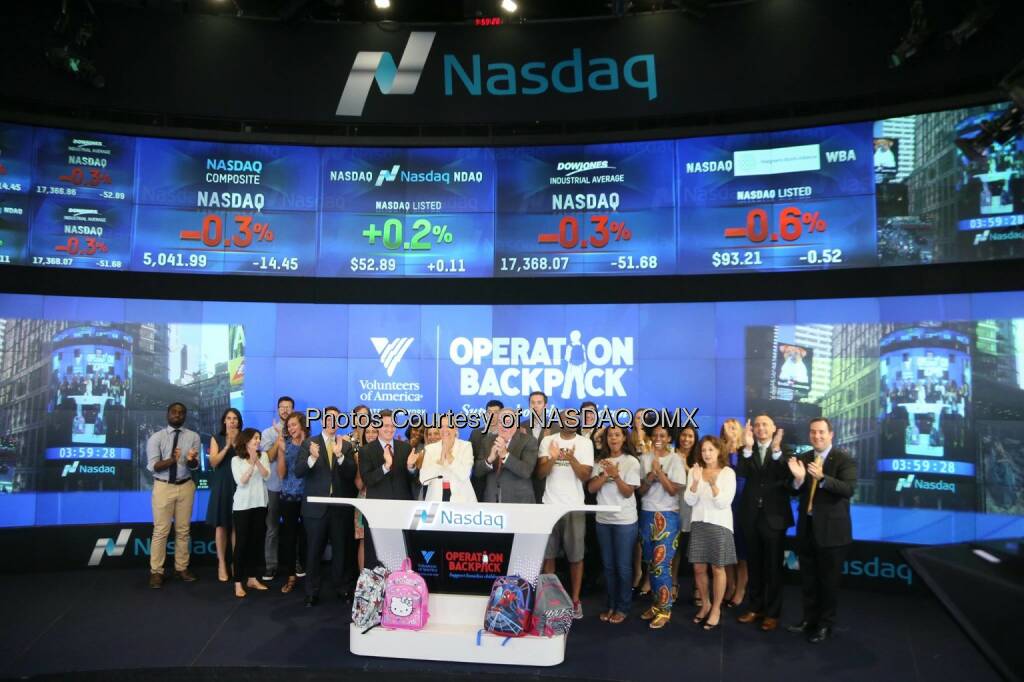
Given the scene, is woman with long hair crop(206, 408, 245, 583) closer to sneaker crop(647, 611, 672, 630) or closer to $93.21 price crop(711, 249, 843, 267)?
sneaker crop(647, 611, 672, 630)

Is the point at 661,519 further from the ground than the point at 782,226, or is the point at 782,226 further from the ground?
the point at 782,226

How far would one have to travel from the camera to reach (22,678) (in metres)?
4.73

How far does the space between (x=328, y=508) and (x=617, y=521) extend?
7.47 feet

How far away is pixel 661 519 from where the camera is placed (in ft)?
19.1

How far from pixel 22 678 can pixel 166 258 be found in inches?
161

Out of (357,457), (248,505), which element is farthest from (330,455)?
(248,505)

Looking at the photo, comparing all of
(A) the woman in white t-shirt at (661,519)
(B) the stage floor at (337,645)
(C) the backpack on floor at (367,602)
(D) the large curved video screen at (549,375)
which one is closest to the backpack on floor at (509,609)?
(B) the stage floor at (337,645)

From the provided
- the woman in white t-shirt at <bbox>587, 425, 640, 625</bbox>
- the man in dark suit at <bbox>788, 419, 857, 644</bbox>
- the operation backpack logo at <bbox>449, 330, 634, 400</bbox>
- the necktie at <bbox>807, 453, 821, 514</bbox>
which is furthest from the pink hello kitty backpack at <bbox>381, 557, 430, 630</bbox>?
the operation backpack logo at <bbox>449, 330, 634, 400</bbox>

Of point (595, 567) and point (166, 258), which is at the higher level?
point (166, 258)

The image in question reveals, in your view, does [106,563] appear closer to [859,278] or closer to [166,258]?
[166,258]

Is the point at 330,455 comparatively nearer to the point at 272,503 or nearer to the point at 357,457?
the point at 357,457

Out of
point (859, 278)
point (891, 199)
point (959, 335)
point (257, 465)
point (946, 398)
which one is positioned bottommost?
point (257, 465)

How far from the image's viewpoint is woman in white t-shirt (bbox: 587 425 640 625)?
5719 mm

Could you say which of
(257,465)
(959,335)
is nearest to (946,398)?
(959,335)
